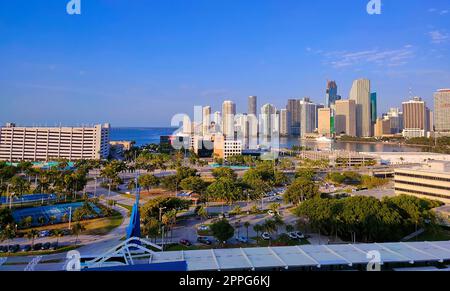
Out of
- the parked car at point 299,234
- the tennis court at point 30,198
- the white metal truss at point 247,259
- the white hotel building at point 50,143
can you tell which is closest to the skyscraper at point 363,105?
the white hotel building at point 50,143

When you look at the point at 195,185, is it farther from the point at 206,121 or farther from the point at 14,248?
the point at 206,121

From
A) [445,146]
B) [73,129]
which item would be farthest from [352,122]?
[73,129]

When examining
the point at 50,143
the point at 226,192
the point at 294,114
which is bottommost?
the point at 226,192

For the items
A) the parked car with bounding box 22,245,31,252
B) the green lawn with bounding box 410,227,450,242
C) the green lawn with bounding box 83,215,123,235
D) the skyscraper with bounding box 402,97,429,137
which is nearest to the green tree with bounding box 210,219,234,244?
the green lawn with bounding box 83,215,123,235

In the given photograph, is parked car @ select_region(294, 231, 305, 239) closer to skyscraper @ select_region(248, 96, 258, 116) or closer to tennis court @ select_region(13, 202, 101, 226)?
tennis court @ select_region(13, 202, 101, 226)

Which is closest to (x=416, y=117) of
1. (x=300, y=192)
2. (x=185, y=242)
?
(x=300, y=192)

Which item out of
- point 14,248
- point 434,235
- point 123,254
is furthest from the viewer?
point 434,235
